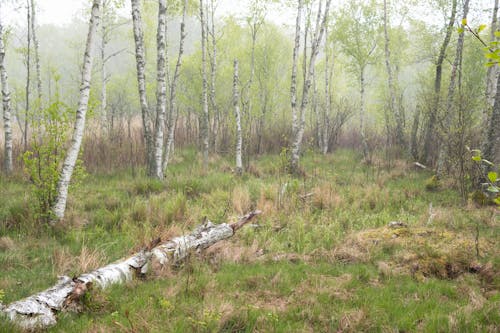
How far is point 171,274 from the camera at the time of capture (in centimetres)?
376

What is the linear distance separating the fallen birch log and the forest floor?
0.11 m

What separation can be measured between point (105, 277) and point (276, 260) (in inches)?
87.5

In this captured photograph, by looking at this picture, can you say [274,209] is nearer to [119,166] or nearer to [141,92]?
[141,92]

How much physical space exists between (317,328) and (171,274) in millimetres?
1809

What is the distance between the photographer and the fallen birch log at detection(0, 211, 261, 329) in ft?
8.46

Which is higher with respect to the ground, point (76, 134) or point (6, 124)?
point (6, 124)

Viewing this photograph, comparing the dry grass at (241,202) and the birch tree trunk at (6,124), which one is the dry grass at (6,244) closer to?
the dry grass at (241,202)

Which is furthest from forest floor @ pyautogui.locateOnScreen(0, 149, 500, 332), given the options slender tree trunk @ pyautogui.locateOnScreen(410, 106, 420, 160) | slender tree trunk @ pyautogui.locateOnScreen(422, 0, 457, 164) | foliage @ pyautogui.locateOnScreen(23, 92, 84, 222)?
slender tree trunk @ pyautogui.locateOnScreen(410, 106, 420, 160)

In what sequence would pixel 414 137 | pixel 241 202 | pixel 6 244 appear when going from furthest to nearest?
pixel 414 137 → pixel 241 202 → pixel 6 244

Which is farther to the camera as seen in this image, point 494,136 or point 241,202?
point 494,136

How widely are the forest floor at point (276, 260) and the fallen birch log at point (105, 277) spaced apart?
0.11 meters

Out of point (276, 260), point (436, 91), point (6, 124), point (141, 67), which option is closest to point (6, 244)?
point (276, 260)

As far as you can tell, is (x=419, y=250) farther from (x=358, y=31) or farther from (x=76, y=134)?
(x=358, y=31)

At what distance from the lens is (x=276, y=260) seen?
444cm
